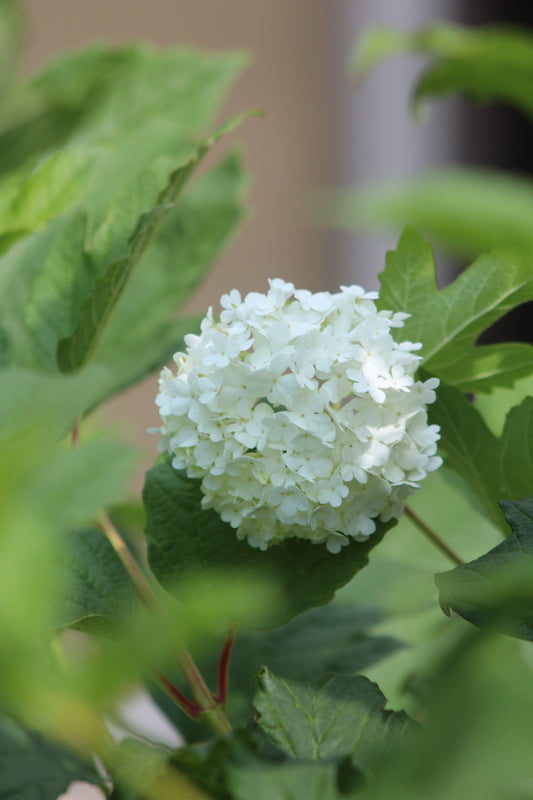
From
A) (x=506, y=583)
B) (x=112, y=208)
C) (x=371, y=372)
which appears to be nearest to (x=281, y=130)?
(x=112, y=208)

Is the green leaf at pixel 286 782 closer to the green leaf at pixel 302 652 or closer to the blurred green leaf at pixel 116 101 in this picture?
the green leaf at pixel 302 652

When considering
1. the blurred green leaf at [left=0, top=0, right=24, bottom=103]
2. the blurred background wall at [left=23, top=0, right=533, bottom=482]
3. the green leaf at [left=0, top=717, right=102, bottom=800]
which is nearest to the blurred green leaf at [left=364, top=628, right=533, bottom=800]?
the green leaf at [left=0, top=717, right=102, bottom=800]

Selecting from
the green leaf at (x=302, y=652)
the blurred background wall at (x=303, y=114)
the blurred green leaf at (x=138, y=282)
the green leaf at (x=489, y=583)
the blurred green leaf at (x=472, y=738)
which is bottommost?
the blurred background wall at (x=303, y=114)

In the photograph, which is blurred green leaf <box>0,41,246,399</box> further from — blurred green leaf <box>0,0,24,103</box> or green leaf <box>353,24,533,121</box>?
blurred green leaf <box>0,0,24,103</box>

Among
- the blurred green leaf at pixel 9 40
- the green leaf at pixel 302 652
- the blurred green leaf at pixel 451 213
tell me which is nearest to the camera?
the blurred green leaf at pixel 451 213

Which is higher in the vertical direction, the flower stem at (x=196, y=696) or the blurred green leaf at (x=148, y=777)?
the blurred green leaf at (x=148, y=777)

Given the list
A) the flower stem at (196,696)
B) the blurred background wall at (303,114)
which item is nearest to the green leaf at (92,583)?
the flower stem at (196,696)

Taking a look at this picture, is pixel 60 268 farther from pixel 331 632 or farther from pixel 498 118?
pixel 498 118

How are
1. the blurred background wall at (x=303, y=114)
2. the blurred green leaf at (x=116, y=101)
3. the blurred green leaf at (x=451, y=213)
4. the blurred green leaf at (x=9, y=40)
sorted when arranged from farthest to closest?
the blurred background wall at (x=303, y=114)
the blurred green leaf at (x=9, y=40)
the blurred green leaf at (x=116, y=101)
the blurred green leaf at (x=451, y=213)
